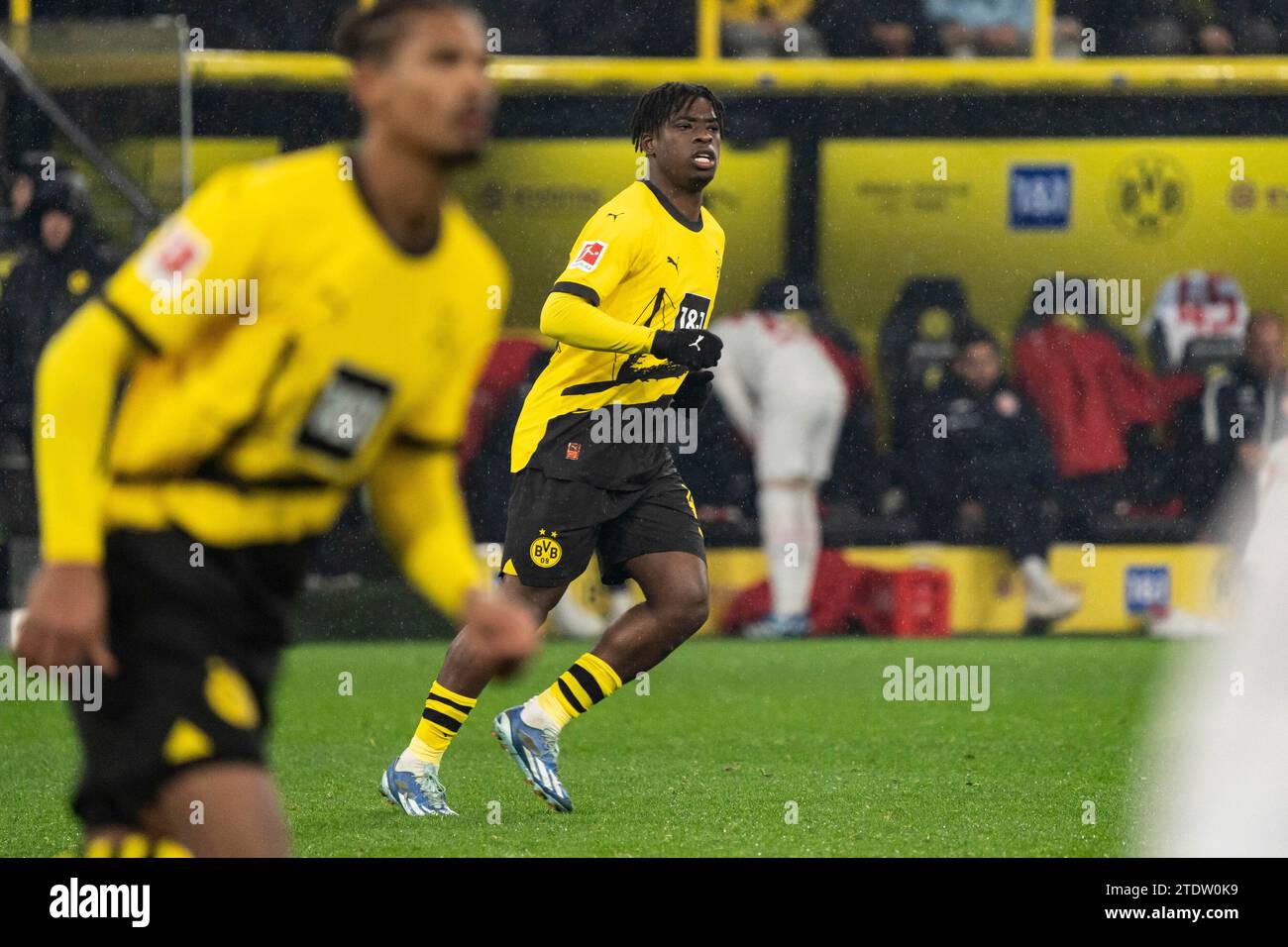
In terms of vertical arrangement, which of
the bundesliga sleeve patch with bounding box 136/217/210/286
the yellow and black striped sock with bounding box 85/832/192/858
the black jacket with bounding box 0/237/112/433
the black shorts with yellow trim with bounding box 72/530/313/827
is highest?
the black jacket with bounding box 0/237/112/433

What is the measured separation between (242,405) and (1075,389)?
10.6 meters

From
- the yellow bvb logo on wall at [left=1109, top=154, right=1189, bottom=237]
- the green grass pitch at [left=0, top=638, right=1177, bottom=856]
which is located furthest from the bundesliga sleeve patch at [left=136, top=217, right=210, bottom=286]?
the yellow bvb logo on wall at [left=1109, top=154, right=1189, bottom=237]

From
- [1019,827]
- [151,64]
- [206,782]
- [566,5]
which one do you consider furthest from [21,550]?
[206,782]

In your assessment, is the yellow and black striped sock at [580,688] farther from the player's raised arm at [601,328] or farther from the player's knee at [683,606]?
the player's raised arm at [601,328]

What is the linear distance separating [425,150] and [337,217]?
18cm

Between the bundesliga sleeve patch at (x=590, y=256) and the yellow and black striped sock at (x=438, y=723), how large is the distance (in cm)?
135

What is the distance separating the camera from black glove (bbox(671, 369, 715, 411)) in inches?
277

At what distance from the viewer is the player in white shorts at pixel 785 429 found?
1303 cm

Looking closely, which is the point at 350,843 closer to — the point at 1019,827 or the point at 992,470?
the point at 1019,827

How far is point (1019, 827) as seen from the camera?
259 inches

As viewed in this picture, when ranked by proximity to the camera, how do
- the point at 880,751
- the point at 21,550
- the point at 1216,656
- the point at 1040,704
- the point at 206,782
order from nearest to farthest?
1. the point at 206,782
2. the point at 880,751
3. the point at 1040,704
4. the point at 21,550
5. the point at 1216,656

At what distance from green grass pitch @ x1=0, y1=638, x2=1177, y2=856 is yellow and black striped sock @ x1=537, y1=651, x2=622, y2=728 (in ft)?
1.07

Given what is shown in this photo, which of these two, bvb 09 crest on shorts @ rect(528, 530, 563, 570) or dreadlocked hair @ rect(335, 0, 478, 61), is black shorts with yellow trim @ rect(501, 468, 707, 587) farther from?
dreadlocked hair @ rect(335, 0, 478, 61)

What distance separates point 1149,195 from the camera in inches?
566
